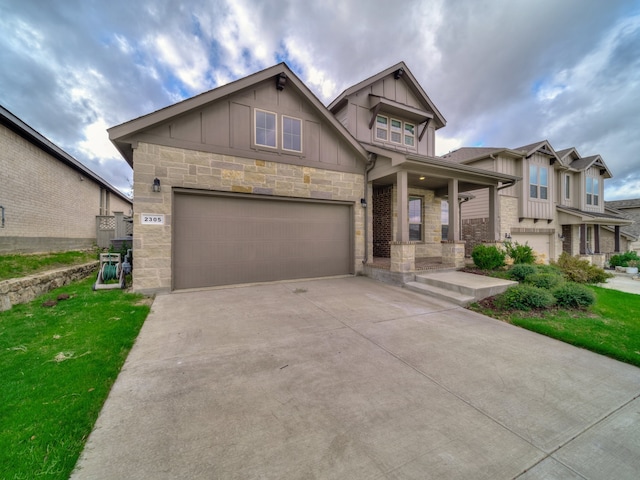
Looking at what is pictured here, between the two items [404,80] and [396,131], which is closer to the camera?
[396,131]

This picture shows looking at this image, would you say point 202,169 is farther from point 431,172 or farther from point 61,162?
point 61,162

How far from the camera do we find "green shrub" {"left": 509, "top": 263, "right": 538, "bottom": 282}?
684 centimetres

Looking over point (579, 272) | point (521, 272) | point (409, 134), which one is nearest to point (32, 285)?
point (521, 272)

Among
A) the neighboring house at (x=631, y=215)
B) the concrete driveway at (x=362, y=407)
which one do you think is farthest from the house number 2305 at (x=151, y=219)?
the neighboring house at (x=631, y=215)

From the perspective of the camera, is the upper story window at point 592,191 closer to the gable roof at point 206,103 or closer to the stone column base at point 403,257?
the stone column base at point 403,257

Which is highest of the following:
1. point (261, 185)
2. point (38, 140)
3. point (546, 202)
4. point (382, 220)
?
point (38, 140)

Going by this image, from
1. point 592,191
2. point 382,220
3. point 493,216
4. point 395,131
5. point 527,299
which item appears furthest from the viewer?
point 592,191

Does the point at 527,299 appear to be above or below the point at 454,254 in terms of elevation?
below

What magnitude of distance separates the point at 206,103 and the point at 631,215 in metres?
35.6

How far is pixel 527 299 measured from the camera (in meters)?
5.21

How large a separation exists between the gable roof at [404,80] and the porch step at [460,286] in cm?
771

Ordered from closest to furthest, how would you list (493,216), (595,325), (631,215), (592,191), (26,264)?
(595,325)
(26,264)
(493,216)
(592,191)
(631,215)

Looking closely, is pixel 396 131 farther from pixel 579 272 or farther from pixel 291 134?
pixel 579 272

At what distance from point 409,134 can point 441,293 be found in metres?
8.13
